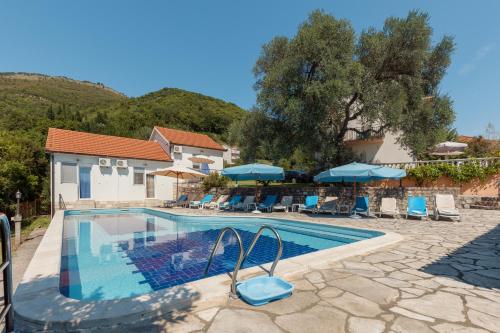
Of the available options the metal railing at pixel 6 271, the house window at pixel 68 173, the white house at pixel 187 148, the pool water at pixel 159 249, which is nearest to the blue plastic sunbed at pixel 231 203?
the pool water at pixel 159 249

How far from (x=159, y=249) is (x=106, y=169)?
14.3 meters

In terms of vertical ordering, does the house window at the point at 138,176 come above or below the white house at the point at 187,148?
below

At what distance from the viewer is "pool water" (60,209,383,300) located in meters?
4.89

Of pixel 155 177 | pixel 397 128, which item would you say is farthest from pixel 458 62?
pixel 155 177

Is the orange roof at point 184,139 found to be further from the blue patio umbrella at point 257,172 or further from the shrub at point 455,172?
the shrub at point 455,172

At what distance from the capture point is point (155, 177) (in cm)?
2175

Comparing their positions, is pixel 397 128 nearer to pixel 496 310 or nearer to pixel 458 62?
pixel 458 62

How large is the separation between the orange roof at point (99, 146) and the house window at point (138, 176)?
964mm

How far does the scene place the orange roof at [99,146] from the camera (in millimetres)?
17391

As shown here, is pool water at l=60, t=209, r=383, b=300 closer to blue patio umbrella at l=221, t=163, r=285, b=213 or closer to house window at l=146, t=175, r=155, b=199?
blue patio umbrella at l=221, t=163, r=285, b=213

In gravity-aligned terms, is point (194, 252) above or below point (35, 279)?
below

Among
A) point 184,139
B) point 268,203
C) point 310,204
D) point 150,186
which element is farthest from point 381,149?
point 150,186

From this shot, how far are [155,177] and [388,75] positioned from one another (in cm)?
1833

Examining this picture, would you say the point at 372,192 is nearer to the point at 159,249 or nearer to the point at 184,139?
the point at 159,249
